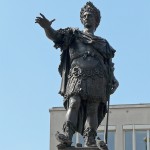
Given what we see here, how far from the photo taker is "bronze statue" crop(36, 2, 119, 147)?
1139 centimetres

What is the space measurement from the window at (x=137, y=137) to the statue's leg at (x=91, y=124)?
41726 mm

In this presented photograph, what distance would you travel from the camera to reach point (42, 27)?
11586 millimetres

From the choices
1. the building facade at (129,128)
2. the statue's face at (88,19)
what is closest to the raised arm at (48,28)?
the statue's face at (88,19)

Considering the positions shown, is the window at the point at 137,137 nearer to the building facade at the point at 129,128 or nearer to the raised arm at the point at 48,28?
the building facade at the point at 129,128

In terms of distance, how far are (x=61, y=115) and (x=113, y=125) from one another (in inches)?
171

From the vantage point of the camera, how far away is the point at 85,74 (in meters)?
11.5

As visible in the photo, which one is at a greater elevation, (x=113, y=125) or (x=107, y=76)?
(x=113, y=125)

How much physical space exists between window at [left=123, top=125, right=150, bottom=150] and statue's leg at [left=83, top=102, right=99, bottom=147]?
4173 centimetres

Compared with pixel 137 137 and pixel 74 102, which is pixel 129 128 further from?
pixel 74 102

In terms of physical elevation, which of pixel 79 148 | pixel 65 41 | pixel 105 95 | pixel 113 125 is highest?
pixel 113 125

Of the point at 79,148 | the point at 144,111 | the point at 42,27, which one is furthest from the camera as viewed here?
the point at 144,111

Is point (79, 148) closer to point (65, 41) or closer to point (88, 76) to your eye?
point (88, 76)

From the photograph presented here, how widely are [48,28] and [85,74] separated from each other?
104 centimetres

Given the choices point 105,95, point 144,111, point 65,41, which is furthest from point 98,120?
point 144,111
